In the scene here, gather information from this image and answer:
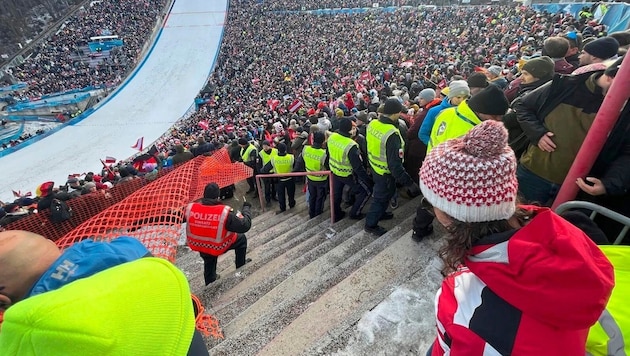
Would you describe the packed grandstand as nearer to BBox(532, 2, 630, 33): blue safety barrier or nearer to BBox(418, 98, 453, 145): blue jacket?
BBox(418, 98, 453, 145): blue jacket

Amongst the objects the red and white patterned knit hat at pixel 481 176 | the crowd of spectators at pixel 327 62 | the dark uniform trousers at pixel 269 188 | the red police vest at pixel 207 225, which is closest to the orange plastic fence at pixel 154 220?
the red police vest at pixel 207 225

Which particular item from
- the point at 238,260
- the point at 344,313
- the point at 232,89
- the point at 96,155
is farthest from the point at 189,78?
the point at 344,313

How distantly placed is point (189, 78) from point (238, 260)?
25901mm

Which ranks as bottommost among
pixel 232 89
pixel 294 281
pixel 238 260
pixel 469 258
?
pixel 232 89

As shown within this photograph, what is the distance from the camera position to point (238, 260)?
428cm

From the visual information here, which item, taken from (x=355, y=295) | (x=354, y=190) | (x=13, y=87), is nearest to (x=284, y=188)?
(x=354, y=190)

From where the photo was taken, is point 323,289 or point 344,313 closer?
point 344,313

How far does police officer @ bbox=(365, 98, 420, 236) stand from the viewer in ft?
12.4

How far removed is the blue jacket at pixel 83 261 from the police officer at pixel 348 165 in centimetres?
323

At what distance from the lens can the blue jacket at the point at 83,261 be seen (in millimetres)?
1245

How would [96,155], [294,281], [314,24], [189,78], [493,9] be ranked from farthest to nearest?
[314,24] < [189,78] < [493,9] < [96,155] < [294,281]

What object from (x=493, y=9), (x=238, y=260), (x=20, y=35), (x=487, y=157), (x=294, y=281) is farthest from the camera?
(x=20, y=35)

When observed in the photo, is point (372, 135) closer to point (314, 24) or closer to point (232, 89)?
point (232, 89)

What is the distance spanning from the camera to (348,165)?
4.62 meters
